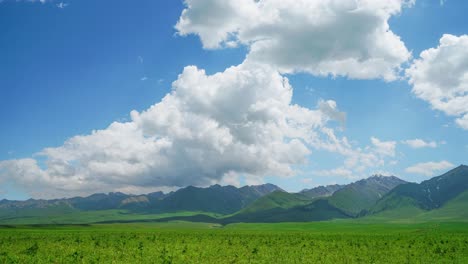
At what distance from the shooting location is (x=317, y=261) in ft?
126

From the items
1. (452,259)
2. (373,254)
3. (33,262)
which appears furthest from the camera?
(373,254)

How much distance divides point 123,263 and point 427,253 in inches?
1443

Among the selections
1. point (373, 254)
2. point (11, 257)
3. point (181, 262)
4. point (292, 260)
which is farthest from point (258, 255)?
point (11, 257)

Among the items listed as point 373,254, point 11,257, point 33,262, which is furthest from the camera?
point 373,254

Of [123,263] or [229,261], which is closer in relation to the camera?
[123,263]

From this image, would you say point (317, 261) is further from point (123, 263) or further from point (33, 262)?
point (33, 262)

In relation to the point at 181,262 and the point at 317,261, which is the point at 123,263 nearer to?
the point at 181,262

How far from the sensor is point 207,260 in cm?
3859

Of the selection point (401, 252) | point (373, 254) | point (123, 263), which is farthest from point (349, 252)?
point (123, 263)

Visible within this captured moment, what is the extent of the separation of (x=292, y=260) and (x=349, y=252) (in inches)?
459

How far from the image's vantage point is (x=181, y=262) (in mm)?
35594

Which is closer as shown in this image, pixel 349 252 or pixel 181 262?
pixel 181 262

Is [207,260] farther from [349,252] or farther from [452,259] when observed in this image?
[452,259]

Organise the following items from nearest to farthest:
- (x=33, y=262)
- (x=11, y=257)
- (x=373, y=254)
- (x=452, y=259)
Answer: (x=33, y=262) → (x=11, y=257) → (x=452, y=259) → (x=373, y=254)
